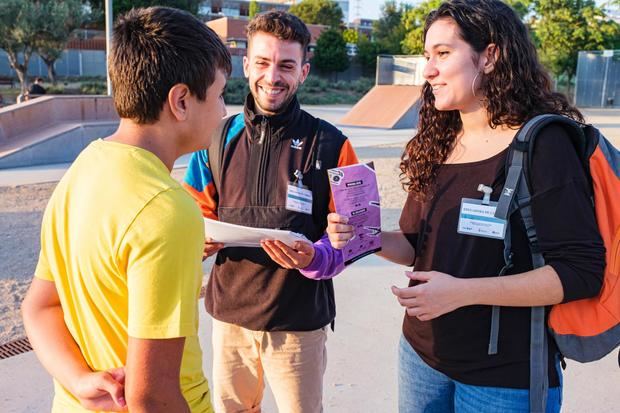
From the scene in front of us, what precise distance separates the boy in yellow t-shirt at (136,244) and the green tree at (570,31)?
4077 centimetres

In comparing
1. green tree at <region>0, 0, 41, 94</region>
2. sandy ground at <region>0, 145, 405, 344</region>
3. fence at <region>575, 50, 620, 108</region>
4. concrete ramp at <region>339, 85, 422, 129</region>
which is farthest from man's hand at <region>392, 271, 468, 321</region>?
fence at <region>575, 50, 620, 108</region>

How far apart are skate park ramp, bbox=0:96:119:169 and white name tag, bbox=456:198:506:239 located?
10734 millimetres

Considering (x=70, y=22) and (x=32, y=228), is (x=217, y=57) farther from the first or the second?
(x=70, y=22)

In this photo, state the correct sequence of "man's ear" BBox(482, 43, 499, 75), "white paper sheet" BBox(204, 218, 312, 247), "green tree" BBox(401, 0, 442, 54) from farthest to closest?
"green tree" BBox(401, 0, 442, 54) < "white paper sheet" BBox(204, 218, 312, 247) < "man's ear" BBox(482, 43, 499, 75)

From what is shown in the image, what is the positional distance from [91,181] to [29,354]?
2.83m

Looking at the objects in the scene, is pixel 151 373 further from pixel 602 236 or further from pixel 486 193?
pixel 602 236

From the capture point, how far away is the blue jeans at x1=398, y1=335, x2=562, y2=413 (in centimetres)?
180

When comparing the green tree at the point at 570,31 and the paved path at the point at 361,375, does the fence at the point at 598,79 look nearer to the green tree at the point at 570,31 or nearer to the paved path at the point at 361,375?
the green tree at the point at 570,31

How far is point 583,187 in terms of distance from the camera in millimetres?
1660

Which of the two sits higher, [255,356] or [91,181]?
[91,181]

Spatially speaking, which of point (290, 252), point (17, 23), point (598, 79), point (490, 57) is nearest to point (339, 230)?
point (290, 252)

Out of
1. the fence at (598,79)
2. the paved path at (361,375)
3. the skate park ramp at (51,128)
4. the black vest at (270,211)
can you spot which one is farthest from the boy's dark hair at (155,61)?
the fence at (598,79)

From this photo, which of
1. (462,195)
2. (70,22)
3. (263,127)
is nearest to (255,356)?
(263,127)

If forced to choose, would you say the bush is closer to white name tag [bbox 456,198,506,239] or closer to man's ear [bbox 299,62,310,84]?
man's ear [bbox 299,62,310,84]
